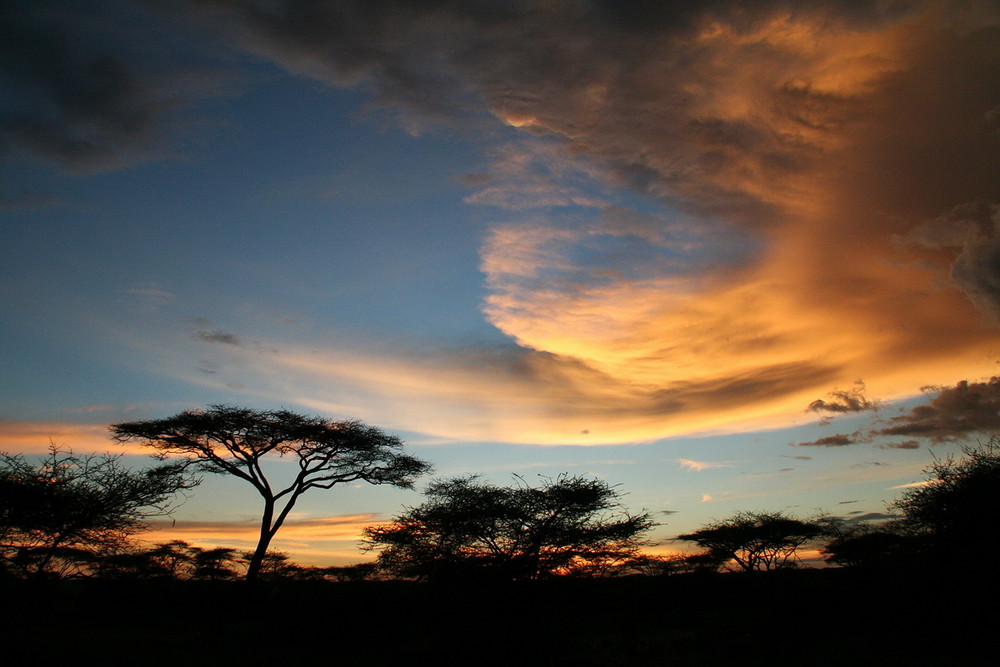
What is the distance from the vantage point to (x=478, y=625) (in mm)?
12281

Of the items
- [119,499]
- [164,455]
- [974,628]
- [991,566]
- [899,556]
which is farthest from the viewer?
[164,455]

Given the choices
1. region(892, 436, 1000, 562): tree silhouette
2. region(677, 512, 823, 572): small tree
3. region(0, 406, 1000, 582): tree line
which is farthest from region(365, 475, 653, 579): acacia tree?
region(677, 512, 823, 572): small tree

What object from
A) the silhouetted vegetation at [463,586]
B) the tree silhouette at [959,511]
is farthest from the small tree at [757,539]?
the tree silhouette at [959,511]

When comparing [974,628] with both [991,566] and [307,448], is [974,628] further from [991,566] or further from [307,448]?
[307,448]

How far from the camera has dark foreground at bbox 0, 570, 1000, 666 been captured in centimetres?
1268

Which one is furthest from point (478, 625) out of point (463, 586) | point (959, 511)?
point (959, 511)

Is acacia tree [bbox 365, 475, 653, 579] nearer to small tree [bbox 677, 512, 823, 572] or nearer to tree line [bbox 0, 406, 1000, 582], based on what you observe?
tree line [bbox 0, 406, 1000, 582]

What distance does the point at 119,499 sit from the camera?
13680 millimetres

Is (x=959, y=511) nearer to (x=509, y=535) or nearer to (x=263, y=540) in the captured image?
(x=509, y=535)

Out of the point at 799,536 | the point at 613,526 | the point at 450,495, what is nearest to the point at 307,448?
the point at 450,495

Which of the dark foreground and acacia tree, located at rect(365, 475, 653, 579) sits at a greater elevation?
acacia tree, located at rect(365, 475, 653, 579)

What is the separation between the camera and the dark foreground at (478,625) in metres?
12.7

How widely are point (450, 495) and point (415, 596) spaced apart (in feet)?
13.9

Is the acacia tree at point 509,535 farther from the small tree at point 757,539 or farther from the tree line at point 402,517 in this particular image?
the small tree at point 757,539
